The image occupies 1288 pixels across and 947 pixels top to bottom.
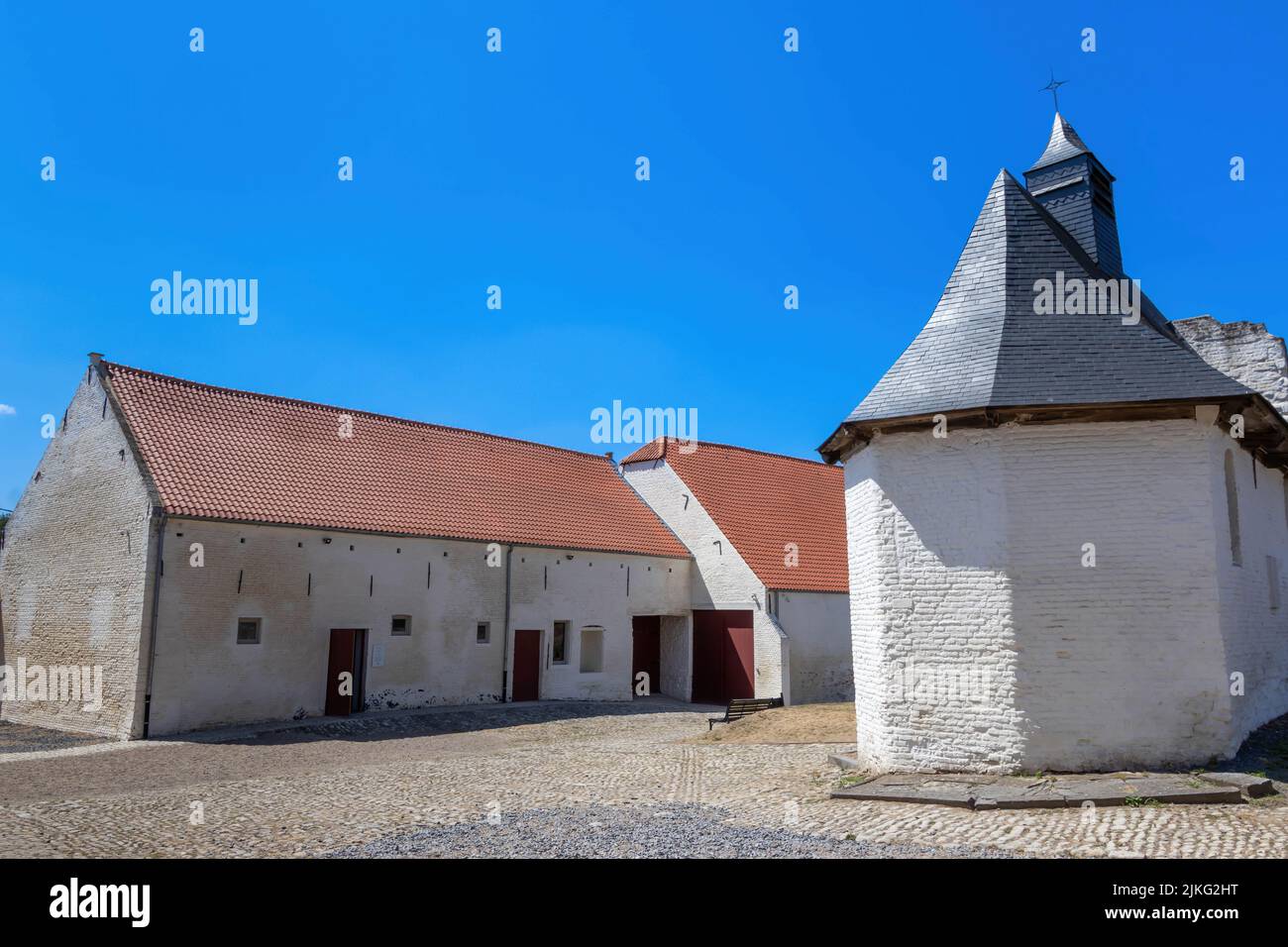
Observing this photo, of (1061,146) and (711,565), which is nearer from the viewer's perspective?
(1061,146)

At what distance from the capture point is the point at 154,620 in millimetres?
15688

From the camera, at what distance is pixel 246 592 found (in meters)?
17.0

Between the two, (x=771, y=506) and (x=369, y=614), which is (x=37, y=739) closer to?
(x=369, y=614)

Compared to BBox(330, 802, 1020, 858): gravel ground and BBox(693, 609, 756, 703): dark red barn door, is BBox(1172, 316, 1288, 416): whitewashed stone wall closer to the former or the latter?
BBox(693, 609, 756, 703): dark red barn door

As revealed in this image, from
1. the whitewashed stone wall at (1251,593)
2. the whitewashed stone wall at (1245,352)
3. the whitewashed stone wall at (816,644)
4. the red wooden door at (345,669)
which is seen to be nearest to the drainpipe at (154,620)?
→ the red wooden door at (345,669)

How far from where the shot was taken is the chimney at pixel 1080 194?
15227 millimetres

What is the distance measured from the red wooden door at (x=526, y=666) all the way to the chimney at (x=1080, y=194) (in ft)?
48.3

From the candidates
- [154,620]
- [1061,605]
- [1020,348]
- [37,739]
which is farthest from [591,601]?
[1061,605]

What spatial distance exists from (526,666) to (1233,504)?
15.4m

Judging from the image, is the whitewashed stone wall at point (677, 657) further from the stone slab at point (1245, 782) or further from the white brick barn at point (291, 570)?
the stone slab at point (1245, 782)

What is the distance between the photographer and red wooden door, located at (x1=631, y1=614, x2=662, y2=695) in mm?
25000

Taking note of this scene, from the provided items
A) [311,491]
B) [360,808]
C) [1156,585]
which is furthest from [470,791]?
[311,491]

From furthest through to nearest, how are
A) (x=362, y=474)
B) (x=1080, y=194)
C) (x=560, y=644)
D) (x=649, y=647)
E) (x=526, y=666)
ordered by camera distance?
(x=649, y=647)
(x=560, y=644)
(x=526, y=666)
(x=362, y=474)
(x=1080, y=194)
